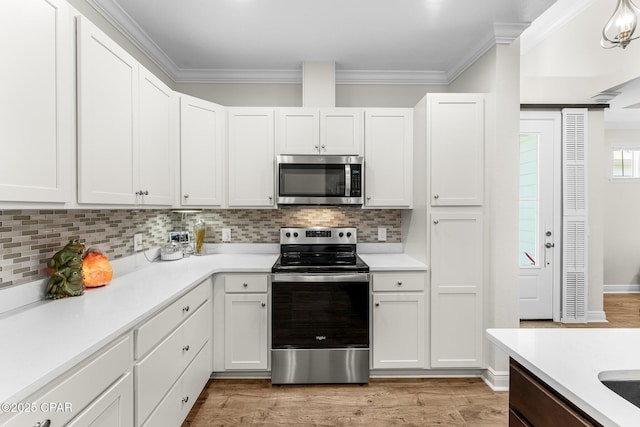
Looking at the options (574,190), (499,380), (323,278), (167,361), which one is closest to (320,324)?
(323,278)

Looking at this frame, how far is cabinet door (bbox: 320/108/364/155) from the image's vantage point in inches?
107

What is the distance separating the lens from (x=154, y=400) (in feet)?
4.84

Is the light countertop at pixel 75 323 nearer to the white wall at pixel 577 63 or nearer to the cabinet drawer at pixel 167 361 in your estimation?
the cabinet drawer at pixel 167 361

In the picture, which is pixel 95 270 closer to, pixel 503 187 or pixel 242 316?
pixel 242 316

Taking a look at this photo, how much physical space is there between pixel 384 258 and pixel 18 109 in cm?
249

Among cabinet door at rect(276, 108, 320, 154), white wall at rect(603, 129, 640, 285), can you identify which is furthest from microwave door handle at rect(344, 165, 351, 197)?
white wall at rect(603, 129, 640, 285)

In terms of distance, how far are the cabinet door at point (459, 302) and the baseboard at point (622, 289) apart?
155 inches

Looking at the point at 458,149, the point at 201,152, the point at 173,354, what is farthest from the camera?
the point at 201,152

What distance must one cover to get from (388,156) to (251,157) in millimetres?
1209

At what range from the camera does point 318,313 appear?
7.78 ft

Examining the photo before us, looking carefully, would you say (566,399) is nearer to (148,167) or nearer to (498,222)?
(498,222)

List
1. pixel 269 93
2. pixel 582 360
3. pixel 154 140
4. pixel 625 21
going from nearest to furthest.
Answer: pixel 582 360, pixel 625 21, pixel 154 140, pixel 269 93

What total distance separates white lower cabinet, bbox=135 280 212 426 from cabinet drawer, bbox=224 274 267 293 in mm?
161

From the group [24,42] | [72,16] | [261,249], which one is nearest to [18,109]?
[24,42]
